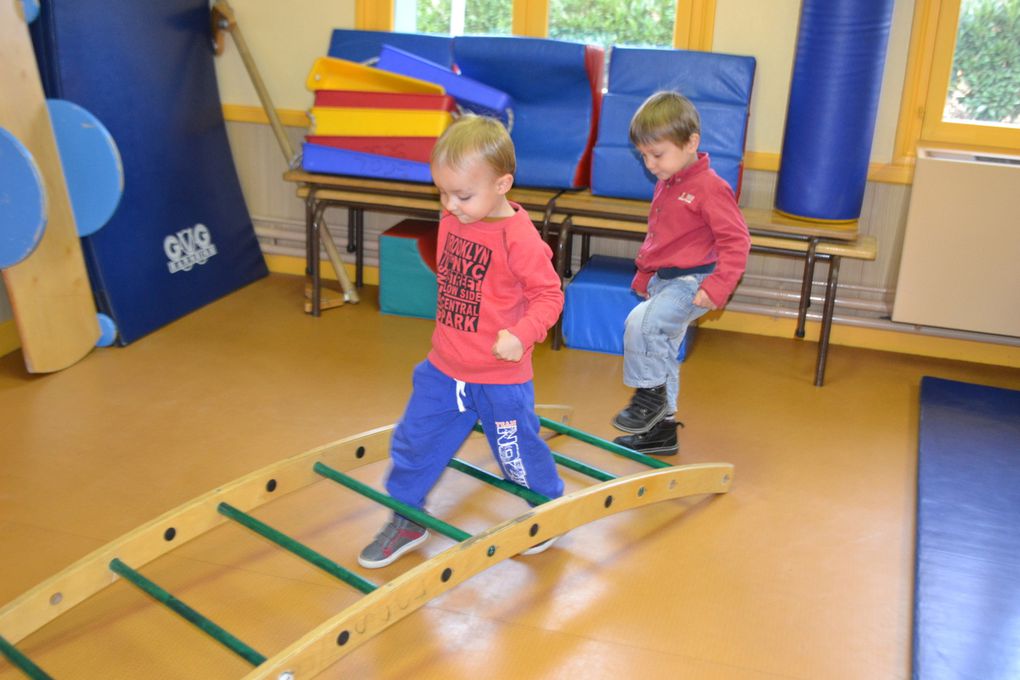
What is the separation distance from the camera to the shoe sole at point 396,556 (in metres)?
2.93

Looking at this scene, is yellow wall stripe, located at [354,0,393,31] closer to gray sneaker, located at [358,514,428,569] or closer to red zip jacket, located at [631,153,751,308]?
red zip jacket, located at [631,153,751,308]

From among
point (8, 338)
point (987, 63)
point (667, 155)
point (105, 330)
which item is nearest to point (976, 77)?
point (987, 63)

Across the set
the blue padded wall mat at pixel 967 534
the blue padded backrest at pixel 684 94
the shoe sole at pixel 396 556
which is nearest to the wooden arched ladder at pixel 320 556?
the shoe sole at pixel 396 556

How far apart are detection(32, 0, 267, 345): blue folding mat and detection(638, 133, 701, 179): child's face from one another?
2529 mm

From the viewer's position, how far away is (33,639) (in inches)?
101

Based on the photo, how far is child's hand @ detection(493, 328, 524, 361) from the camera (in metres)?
2.50

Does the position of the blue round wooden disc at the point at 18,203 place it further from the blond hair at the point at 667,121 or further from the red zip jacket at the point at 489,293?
the blond hair at the point at 667,121

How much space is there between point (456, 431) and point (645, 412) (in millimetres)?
989

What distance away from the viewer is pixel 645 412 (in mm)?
3635

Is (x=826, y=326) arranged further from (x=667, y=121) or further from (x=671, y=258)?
(x=667, y=121)

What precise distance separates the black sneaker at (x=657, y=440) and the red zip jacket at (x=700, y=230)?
570 millimetres

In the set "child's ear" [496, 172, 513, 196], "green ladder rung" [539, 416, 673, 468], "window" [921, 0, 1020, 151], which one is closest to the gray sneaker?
"green ladder rung" [539, 416, 673, 468]

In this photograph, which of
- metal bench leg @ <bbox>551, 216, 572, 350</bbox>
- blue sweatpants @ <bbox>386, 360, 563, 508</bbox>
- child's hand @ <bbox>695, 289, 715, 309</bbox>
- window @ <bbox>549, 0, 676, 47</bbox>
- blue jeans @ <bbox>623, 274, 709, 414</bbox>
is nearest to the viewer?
blue sweatpants @ <bbox>386, 360, 563, 508</bbox>

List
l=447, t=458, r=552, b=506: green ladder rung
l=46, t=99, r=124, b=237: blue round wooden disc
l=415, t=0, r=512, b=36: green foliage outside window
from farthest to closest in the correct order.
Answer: l=415, t=0, r=512, b=36: green foliage outside window
l=46, t=99, r=124, b=237: blue round wooden disc
l=447, t=458, r=552, b=506: green ladder rung
